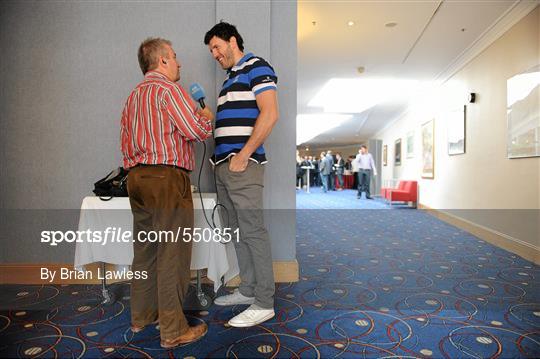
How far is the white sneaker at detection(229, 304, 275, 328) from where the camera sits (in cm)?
187

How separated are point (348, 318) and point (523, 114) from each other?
10.5 ft

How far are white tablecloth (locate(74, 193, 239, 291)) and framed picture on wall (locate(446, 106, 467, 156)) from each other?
4.94 meters

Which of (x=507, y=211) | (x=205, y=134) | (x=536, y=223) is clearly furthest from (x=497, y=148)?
(x=205, y=134)

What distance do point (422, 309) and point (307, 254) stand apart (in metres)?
1.52

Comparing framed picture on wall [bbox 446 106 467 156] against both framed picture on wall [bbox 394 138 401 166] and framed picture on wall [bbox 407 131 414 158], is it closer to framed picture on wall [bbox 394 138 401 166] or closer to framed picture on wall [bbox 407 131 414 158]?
framed picture on wall [bbox 407 131 414 158]

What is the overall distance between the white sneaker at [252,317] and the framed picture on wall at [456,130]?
16.1 feet

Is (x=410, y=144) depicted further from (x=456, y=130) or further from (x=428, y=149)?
(x=456, y=130)

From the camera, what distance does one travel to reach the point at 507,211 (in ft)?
13.5

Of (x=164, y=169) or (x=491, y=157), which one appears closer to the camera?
(x=164, y=169)

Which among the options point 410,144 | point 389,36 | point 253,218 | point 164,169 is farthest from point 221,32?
point 410,144

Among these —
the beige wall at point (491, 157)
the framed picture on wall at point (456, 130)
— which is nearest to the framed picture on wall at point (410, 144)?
the beige wall at point (491, 157)

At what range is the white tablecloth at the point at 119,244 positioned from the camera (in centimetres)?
207

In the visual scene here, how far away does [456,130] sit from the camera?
5871 millimetres

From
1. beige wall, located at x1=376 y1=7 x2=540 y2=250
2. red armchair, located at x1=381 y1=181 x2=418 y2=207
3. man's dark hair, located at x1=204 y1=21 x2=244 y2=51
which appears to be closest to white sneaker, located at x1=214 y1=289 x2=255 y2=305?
man's dark hair, located at x1=204 y1=21 x2=244 y2=51
